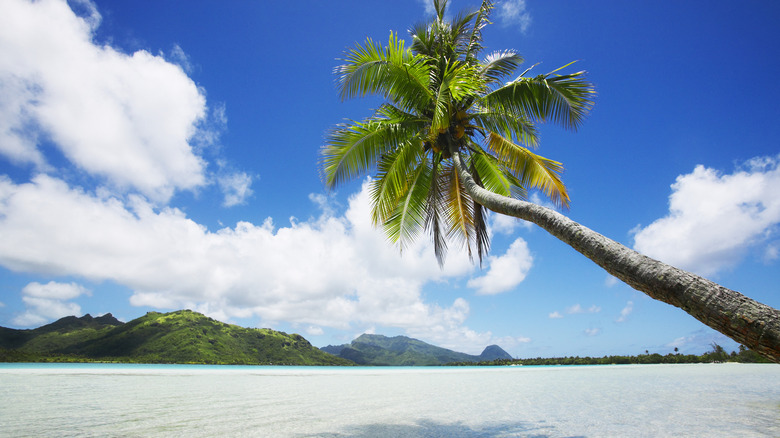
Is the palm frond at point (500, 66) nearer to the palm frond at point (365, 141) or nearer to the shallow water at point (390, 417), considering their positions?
the palm frond at point (365, 141)

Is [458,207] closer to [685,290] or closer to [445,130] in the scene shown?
[445,130]

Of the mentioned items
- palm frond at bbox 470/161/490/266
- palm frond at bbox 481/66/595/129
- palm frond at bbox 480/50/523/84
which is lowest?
palm frond at bbox 470/161/490/266

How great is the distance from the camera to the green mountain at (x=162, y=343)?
2260 inches

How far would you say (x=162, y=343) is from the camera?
61.2 m

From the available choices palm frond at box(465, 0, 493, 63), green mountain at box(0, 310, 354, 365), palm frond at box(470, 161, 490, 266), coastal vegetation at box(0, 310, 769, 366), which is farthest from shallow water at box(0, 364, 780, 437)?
green mountain at box(0, 310, 354, 365)

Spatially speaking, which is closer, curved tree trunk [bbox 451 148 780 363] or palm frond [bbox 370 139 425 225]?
curved tree trunk [bbox 451 148 780 363]

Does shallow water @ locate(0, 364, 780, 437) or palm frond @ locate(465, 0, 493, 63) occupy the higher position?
palm frond @ locate(465, 0, 493, 63)

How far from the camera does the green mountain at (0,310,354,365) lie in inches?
2260

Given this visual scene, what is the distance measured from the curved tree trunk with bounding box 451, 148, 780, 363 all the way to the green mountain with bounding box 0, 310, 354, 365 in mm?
64277

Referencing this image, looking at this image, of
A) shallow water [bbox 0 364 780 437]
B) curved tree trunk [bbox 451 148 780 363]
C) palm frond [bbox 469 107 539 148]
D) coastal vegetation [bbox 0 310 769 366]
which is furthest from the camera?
coastal vegetation [bbox 0 310 769 366]

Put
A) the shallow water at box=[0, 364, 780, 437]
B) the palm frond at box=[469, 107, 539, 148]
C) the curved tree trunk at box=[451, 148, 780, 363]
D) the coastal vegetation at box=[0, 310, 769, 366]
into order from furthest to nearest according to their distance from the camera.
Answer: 1. the coastal vegetation at box=[0, 310, 769, 366]
2. the palm frond at box=[469, 107, 539, 148]
3. the shallow water at box=[0, 364, 780, 437]
4. the curved tree trunk at box=[451, 148, 780, 363]

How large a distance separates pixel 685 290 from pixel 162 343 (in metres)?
75.0

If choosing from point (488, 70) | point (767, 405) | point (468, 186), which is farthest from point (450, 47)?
point (767, 405)

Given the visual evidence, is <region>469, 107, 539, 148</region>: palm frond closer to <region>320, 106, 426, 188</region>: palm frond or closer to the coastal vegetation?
<region>320, 106, 426, 188</region>: palm frond
